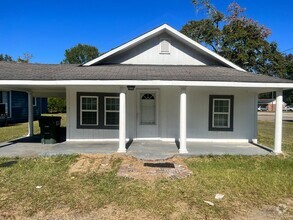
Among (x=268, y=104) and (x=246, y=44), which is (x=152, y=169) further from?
(x=268, y=104)

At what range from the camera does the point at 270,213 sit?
4.42 metres

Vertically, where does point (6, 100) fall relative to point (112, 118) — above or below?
above

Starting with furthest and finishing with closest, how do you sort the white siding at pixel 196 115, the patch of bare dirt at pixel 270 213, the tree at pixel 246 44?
1. the tree at pixel 246 44
2. the white siding at pixel 196 115
3. the patch of bare dirt at pixel 270 213

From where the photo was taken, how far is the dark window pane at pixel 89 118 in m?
11.0

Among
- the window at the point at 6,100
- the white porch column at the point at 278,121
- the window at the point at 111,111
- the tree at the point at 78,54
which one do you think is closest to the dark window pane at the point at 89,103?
the window at the point at 111,111

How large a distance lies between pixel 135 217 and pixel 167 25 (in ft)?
29.4

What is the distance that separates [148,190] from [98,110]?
6210mm

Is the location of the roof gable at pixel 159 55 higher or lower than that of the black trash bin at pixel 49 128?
higher

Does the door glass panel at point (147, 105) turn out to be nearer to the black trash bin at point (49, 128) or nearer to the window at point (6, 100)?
the black trash bin at point (49, 128)

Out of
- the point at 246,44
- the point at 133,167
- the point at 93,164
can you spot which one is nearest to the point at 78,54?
the point at 246,44

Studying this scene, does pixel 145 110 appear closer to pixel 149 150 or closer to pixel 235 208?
pixel 149 150

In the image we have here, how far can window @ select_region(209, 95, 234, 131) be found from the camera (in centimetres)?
1121

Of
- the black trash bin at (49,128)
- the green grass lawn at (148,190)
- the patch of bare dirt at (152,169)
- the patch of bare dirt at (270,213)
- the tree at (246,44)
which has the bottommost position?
the patch of bare dirt at (270,213)

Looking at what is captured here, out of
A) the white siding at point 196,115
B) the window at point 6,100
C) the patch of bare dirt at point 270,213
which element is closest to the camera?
the patch of bare dirt at point 270,213
